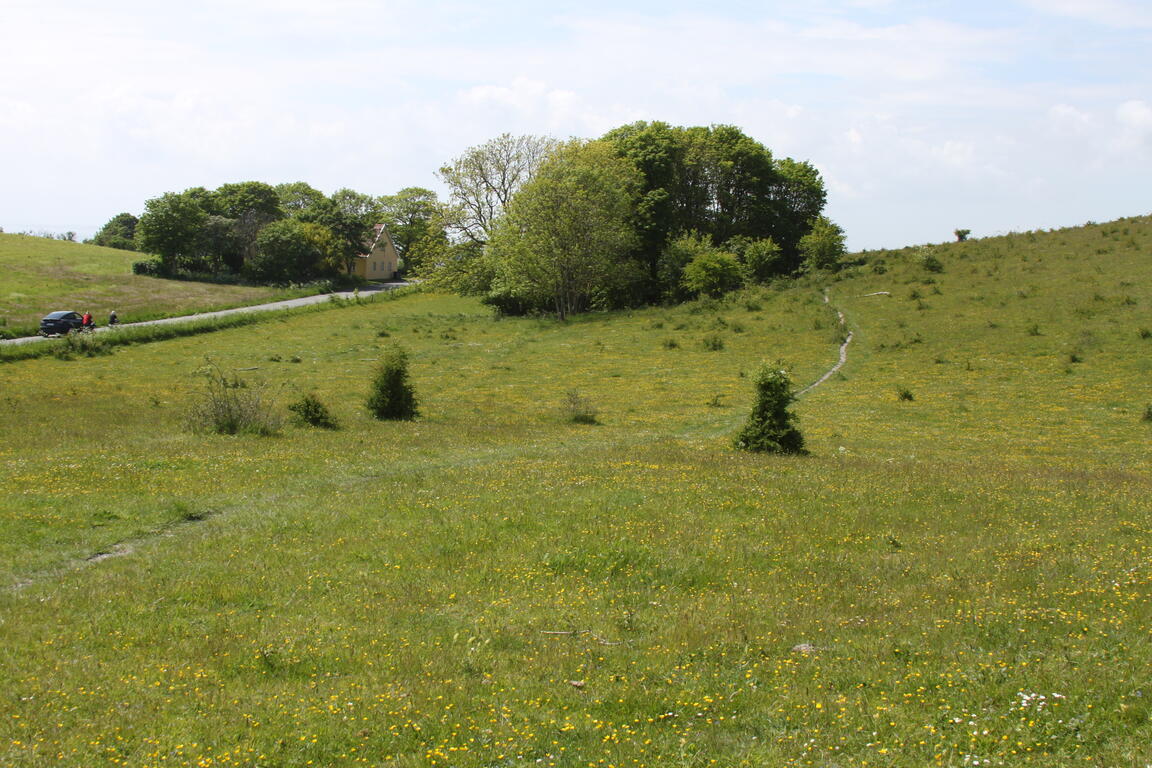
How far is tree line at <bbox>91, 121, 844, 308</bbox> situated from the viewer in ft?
243

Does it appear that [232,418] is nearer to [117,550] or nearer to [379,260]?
[117,550]

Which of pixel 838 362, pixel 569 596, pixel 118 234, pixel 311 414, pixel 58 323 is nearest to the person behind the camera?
pixel 569 596

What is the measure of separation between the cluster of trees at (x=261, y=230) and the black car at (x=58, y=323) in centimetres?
3895

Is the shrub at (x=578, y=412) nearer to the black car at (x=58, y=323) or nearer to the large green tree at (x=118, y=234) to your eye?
the black car at (x=58, y=323)

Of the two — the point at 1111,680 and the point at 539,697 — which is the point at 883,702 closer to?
the point at 1111,680

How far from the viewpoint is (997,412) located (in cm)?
3409

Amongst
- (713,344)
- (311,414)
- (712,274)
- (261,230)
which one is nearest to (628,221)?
(712,274)

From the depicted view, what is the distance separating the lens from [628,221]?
262ft

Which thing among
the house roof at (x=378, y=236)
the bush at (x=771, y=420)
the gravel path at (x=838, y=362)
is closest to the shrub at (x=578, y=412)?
the bush at (x=771, y=420)

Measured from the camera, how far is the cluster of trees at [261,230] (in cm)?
11244

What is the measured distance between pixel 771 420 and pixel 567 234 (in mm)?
52036

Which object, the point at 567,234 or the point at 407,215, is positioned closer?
the point at 567,234

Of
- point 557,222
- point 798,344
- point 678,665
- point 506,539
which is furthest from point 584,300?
point 678,665

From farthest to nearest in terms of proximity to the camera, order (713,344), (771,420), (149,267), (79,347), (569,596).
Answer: (149,267) → (713,344) → (79,347) → (771,420) → (569,596)
